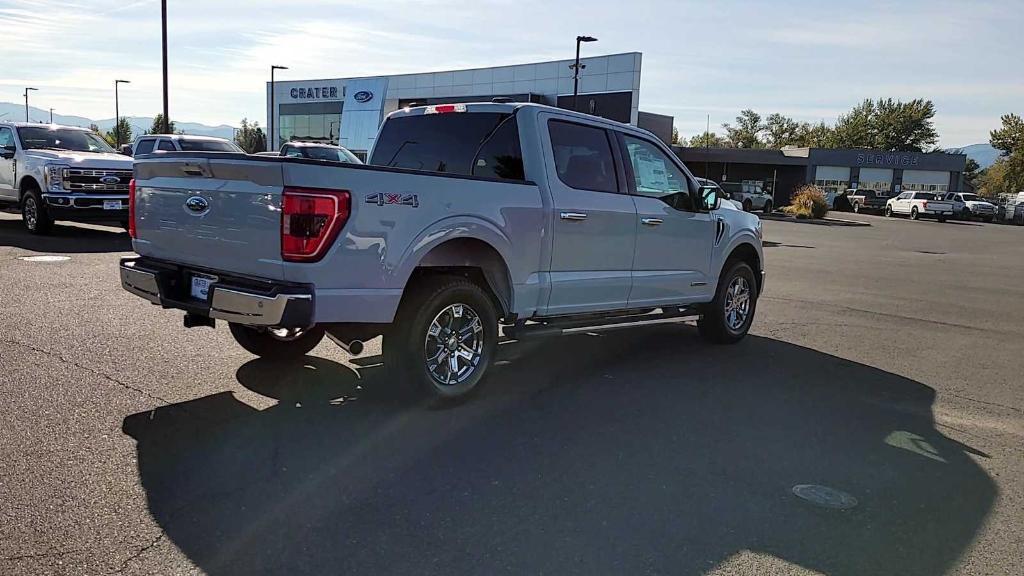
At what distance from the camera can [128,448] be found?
175 inches

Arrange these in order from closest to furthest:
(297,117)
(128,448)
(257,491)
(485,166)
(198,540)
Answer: (198,540)
(257,491)
(128,448)
(485,166)
(297,117)

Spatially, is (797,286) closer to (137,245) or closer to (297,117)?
(137,245)

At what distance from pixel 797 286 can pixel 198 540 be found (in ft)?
36.9

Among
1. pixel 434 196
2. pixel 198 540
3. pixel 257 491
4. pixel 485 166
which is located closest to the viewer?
pixel 198 540

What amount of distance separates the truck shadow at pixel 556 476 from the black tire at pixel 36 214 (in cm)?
1041

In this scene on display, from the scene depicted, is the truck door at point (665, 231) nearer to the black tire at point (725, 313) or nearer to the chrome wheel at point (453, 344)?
the black tire at point (725, 313)

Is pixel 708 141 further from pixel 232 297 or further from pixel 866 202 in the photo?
pixel 232 297

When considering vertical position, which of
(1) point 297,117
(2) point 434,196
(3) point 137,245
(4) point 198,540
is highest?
(1) point 297,117

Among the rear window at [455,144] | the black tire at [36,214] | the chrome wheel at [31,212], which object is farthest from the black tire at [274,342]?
the chrome wheel at [31,212]

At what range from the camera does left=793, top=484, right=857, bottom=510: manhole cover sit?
415 cm

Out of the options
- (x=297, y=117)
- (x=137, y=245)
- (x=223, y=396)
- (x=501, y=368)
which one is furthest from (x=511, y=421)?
(x=297, y=117)

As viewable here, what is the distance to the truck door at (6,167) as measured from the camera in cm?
1498

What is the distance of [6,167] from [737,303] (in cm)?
1397

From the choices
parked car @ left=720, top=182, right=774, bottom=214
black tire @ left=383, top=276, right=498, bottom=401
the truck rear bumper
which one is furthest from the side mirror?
parked car @ left=720, top=182, right=774, bottom=214
